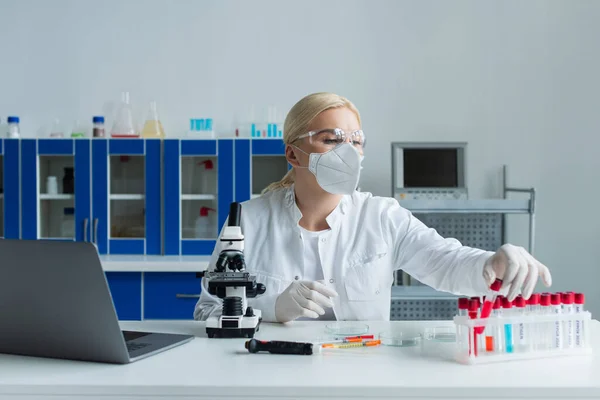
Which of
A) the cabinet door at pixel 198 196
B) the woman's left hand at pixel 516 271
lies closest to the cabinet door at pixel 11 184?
the cabinet door at pixel 198 196

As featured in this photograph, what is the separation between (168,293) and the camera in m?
3.42

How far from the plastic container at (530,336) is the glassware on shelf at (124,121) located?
282 centimetres

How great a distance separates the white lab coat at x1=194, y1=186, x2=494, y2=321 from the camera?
1871mm

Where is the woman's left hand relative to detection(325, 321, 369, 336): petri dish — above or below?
above

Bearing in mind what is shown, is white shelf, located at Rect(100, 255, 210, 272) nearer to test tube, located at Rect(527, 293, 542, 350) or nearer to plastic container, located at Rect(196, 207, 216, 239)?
plastic container, located at Rect(196, 207, 216, 239)

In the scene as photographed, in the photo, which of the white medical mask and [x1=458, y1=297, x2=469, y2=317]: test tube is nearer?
[x1=458, y1=297, x2=469, y2=317]: test tube

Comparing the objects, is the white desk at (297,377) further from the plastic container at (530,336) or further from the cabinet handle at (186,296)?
the cabinet handle at (186,296)

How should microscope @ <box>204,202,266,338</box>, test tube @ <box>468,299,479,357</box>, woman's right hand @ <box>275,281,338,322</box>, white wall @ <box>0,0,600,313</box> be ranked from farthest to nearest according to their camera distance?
white wall @ <box>0,0,600,313</box>, woman's right hand @ <box>275,281,338,322</box>, microscope @ <box>204,202,266,338</box>, test tube @ <box>468,299,479,357</box>

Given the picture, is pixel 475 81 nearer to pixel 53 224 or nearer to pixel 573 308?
pixel 53 224

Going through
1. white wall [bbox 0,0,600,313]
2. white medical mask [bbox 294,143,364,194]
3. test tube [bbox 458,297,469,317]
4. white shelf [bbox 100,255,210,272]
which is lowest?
white shelf [bbox 100,255,210,272]

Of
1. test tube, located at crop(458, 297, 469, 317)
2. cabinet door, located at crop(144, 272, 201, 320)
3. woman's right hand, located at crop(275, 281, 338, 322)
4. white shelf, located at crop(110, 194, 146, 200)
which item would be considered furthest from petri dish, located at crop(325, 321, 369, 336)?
white shelf, located at crop(110, 194, 146, 200)

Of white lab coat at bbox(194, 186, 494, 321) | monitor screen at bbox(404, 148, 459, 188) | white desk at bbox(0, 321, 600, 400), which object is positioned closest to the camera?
white desk at bbox(0, 321, 600, 400)

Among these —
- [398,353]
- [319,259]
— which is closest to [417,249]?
[319,259]

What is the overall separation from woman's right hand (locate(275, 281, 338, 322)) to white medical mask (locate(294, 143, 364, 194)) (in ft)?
1.24
